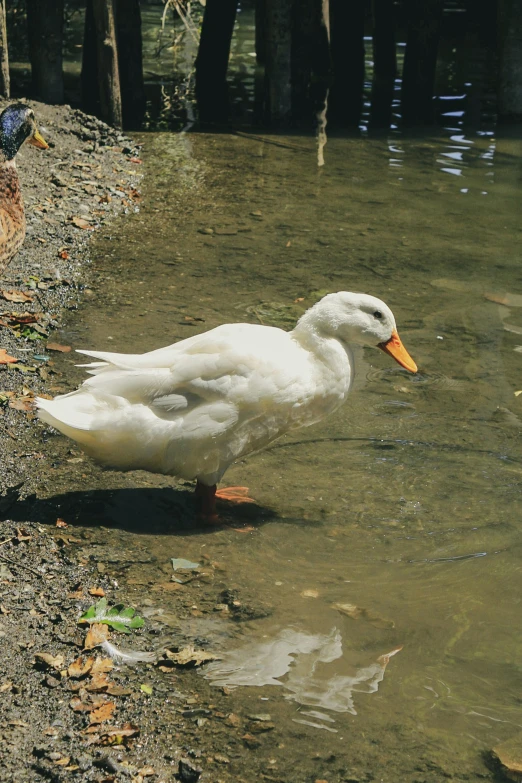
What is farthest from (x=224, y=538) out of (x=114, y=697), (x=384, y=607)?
(x=114, y=697)

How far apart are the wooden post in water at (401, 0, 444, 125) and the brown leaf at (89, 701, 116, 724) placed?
1106 cm

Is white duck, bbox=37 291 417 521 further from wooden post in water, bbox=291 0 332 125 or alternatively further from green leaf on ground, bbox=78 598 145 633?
wooden post in water, bbox=291 0 332 125

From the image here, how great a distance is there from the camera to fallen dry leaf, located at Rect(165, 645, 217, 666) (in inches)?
143

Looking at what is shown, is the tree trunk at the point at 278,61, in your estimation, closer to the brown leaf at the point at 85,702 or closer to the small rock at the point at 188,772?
the brown leaf at the point at 85,702

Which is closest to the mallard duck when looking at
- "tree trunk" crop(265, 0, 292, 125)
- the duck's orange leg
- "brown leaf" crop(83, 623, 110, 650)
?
the duck's orange leg

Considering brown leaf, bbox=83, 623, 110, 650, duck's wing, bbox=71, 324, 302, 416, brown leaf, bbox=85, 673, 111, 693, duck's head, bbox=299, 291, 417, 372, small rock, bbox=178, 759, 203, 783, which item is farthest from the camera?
duck's head, bbox=299, 291, 417, 372

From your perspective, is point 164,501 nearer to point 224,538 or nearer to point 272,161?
point 224,538

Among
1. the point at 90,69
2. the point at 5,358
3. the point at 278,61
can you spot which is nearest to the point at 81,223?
the point at 5,358

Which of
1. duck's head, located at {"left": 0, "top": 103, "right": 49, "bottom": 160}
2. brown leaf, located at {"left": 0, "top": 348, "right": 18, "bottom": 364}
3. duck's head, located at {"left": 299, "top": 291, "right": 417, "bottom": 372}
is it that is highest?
duck's head, located at {"left": 0, "top": 103, "right": 49, "bottom": 160}

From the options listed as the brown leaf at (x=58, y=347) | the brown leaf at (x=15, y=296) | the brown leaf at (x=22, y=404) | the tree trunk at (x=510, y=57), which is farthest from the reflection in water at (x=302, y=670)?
the tree trunk at (x=510, y=57)

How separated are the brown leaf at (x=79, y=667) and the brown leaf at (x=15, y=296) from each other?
375 centimetres

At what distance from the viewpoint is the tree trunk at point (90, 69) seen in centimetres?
1158

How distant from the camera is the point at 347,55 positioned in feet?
46.0

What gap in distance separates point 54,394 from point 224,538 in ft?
5.44
